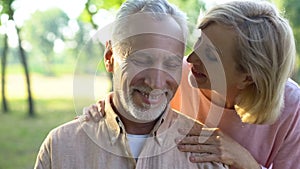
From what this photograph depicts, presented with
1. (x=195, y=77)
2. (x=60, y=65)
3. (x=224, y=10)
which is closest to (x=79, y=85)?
(x=195, y=77)

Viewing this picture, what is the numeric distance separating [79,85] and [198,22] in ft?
1.14

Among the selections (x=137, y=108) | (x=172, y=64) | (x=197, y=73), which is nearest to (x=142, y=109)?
(x=137, y=108)

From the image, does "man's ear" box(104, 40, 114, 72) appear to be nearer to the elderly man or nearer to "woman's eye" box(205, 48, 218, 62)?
the elderly man

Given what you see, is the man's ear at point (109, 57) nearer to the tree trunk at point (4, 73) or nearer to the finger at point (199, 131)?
the finger at point (199, 131)

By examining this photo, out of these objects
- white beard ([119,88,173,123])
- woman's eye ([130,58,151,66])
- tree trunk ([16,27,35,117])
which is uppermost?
woman's eye ([130,58,151,66])

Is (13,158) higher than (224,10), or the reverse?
(224,10)

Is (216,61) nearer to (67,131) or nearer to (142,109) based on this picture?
(142,109)

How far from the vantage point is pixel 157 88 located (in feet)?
3.88

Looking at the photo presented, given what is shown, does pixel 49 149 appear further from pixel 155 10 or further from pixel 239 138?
pixel 239 138

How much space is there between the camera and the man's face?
1.20m

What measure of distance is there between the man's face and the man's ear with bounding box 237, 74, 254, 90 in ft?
0.73

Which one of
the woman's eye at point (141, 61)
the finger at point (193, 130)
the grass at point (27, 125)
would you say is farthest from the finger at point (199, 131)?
the grass at point (27, 125)

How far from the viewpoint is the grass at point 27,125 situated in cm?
391

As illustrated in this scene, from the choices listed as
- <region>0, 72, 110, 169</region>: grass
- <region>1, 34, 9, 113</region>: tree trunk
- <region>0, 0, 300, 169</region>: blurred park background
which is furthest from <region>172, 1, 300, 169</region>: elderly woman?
<region>0, 72, 110, 169</region>: grass
